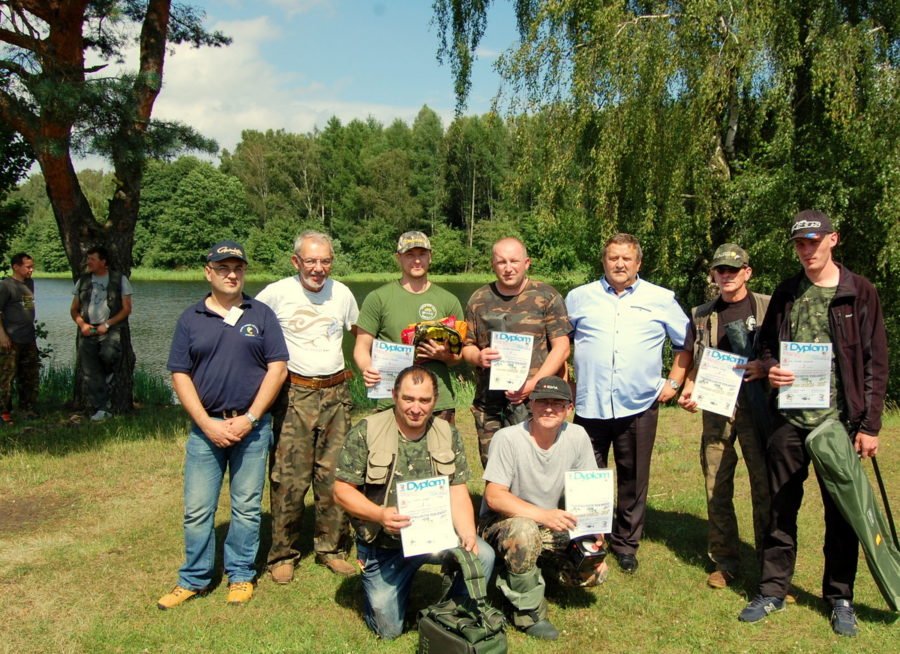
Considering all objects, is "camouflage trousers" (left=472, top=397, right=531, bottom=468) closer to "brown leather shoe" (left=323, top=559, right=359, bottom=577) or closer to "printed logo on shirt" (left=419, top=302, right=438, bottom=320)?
"printed logo on shirt" (left=419, top=302, right=438, bottom=320)

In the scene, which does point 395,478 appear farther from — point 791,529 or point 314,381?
point 791,529

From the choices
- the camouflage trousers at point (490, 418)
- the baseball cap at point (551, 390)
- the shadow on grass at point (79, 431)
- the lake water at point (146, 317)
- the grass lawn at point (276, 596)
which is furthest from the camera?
the lake water at point (146, 317)

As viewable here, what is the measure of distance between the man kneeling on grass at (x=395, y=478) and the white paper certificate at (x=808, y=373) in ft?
6.02

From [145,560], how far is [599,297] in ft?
11.6

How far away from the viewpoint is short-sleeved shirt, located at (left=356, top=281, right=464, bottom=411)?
450cm

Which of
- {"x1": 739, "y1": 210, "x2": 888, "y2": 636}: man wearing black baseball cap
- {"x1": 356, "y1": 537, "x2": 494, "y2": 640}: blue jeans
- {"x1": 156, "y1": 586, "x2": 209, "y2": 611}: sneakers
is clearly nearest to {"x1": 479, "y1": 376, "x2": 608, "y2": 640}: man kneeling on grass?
{"x1": 356, "y1": 537, "x2": 494, "y2": 640}: blue jeans

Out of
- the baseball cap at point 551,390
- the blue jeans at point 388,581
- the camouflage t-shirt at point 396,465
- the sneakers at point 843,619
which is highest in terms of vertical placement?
the baseball cap at point 551,390

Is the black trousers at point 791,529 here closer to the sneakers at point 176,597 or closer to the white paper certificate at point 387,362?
the white paper certificate at point 387,362

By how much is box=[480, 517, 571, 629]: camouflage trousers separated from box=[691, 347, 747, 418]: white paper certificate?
4.30 feet

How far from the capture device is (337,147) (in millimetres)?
58094

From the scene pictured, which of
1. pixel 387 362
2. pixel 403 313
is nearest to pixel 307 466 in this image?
pixel 387 362

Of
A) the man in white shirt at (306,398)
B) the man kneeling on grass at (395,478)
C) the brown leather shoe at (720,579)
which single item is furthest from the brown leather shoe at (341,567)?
the brown leather shoe at (720,579)

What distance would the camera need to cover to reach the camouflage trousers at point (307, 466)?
4547mm

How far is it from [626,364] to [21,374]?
8.56 m
